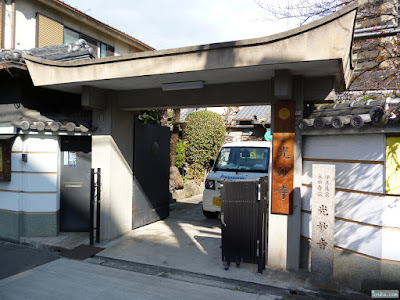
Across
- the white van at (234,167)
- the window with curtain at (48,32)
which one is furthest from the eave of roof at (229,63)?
the window with curtain at (48,32)

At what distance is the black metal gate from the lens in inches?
209

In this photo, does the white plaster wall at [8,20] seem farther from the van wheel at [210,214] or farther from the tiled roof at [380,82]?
the tiled roof at [380,82]

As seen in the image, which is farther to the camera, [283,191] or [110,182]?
[110,182]

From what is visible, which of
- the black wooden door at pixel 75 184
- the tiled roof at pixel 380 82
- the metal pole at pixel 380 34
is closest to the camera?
the metal pole at pixel 380 34

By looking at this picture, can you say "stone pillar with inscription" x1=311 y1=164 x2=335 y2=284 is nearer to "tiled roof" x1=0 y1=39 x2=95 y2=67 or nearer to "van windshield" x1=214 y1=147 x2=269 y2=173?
"van windshield" x1=214 y1=147 x2=269 y2=173

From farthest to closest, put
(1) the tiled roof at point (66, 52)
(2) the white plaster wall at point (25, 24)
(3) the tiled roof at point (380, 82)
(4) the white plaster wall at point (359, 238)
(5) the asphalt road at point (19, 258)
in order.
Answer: (3) the tiled roof at point (380, 82) < (2) the white plaster wall at point (25, 24) < (1) the tiled roof at point (66, 52) < (5) the asphalt road at point (19, 258) < (4) the white plaster wall at point (359, 238)

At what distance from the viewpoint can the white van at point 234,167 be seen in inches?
328

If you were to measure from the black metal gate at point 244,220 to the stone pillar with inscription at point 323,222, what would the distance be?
852 mm

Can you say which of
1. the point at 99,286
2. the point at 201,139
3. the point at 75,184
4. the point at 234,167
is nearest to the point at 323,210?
the point at 99,286

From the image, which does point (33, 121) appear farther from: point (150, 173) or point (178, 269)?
point (178, 269)

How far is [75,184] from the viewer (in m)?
7.39

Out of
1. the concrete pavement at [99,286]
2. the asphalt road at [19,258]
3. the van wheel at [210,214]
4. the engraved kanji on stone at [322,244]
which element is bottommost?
the asphalt road at [19,258]

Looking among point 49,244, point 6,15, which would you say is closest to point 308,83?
point 49,244

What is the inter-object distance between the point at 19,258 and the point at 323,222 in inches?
222
